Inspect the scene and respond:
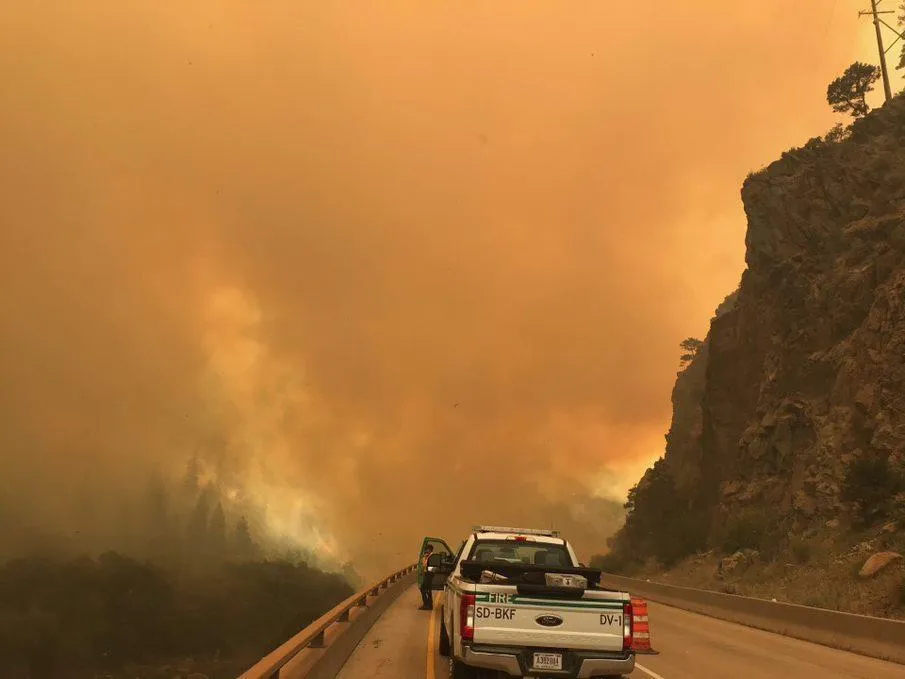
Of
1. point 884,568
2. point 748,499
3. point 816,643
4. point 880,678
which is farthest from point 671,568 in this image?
point 880,678

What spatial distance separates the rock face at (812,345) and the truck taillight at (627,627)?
23143 mm

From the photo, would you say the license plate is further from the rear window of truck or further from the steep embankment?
the steep embankment

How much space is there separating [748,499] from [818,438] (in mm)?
7476

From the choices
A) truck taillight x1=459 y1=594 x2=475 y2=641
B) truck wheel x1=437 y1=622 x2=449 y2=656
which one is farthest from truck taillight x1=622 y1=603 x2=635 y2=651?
truck wheel x1=437 y1=622 x2=449 y2=656

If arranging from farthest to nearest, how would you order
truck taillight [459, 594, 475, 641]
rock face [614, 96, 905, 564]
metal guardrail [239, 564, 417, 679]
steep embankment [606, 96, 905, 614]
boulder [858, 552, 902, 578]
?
rock face [614, 96, 905, 564] → steep embankment [606, 96, 905, 614] → boulder [858, 552, 902, 578] → truck taillight [459, 594, 475, 641] → metal guardrail [239, 564, 417, 679]

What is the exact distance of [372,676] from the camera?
11023mm

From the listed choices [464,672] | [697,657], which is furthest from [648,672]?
[464,672]

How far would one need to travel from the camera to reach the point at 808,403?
Result: 42.8m

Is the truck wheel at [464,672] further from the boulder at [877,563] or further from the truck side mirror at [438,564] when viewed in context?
the boulder at [877,563]

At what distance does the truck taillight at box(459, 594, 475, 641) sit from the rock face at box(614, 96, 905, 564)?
24647mm

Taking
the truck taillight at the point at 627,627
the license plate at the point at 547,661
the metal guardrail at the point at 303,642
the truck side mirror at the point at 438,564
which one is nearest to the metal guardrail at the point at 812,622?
the truck taillight at the point at 627,627

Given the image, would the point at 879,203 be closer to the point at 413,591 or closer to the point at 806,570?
the point at 806,570

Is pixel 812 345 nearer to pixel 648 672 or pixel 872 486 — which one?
pixel 872 486

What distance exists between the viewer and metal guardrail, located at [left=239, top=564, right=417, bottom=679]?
22.7 ft
